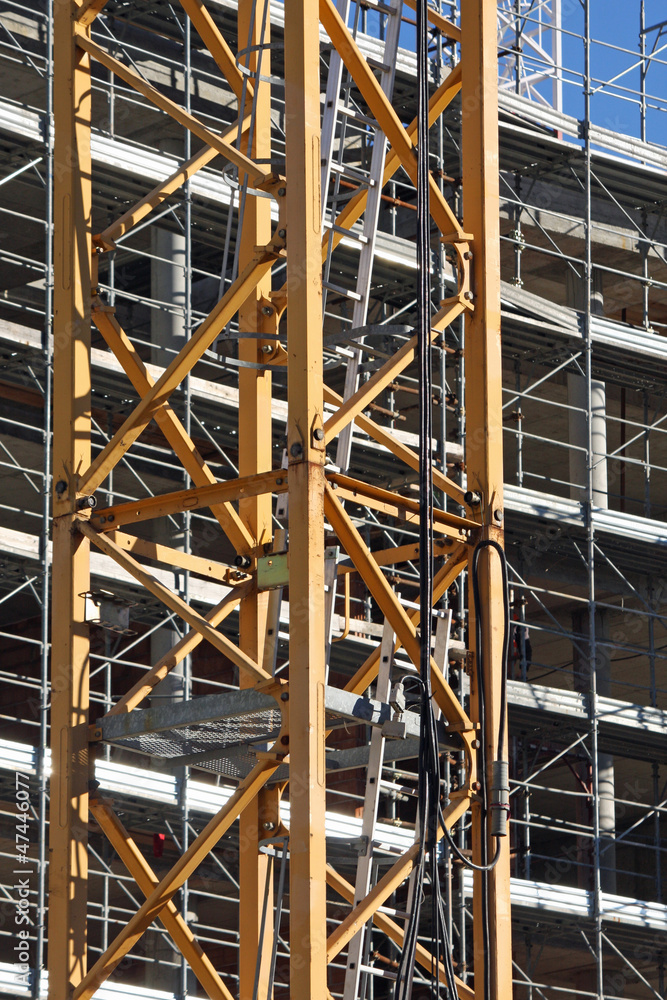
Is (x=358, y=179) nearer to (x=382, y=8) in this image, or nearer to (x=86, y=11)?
(x=382, y=8)

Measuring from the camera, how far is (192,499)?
972 cm

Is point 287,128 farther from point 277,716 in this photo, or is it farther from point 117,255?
point 117,255

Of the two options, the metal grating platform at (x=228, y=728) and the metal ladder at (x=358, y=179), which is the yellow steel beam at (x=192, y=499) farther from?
the metal grating platform at (x=228, y=728)

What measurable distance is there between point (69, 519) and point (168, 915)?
2297mm

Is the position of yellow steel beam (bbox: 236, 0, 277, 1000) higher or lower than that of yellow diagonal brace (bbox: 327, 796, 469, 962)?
higher

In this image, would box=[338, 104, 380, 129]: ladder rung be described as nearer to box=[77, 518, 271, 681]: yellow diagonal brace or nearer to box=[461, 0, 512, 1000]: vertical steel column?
box=[461, 0, 512, 1000]: vertical steel column

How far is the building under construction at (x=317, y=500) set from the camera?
31.0 ft

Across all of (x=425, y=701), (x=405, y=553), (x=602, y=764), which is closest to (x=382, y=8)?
(x=405, y=553)

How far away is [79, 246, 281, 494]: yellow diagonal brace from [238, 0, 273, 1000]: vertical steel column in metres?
0.71

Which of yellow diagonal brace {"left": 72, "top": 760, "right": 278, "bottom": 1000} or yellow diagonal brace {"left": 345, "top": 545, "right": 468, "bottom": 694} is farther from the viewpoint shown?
yellow diagonal brace {"left": 345, "top": 545, "right": 468, "bottom": 694}

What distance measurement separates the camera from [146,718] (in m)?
9.66

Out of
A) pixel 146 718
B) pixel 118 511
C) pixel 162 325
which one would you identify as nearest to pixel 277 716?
pixel 146 718

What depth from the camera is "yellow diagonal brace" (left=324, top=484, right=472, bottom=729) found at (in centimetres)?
→ 915

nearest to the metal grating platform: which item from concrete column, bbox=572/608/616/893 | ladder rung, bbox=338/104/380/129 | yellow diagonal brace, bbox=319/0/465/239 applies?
yellow diagonal brace, bbox=319/0/465/239
